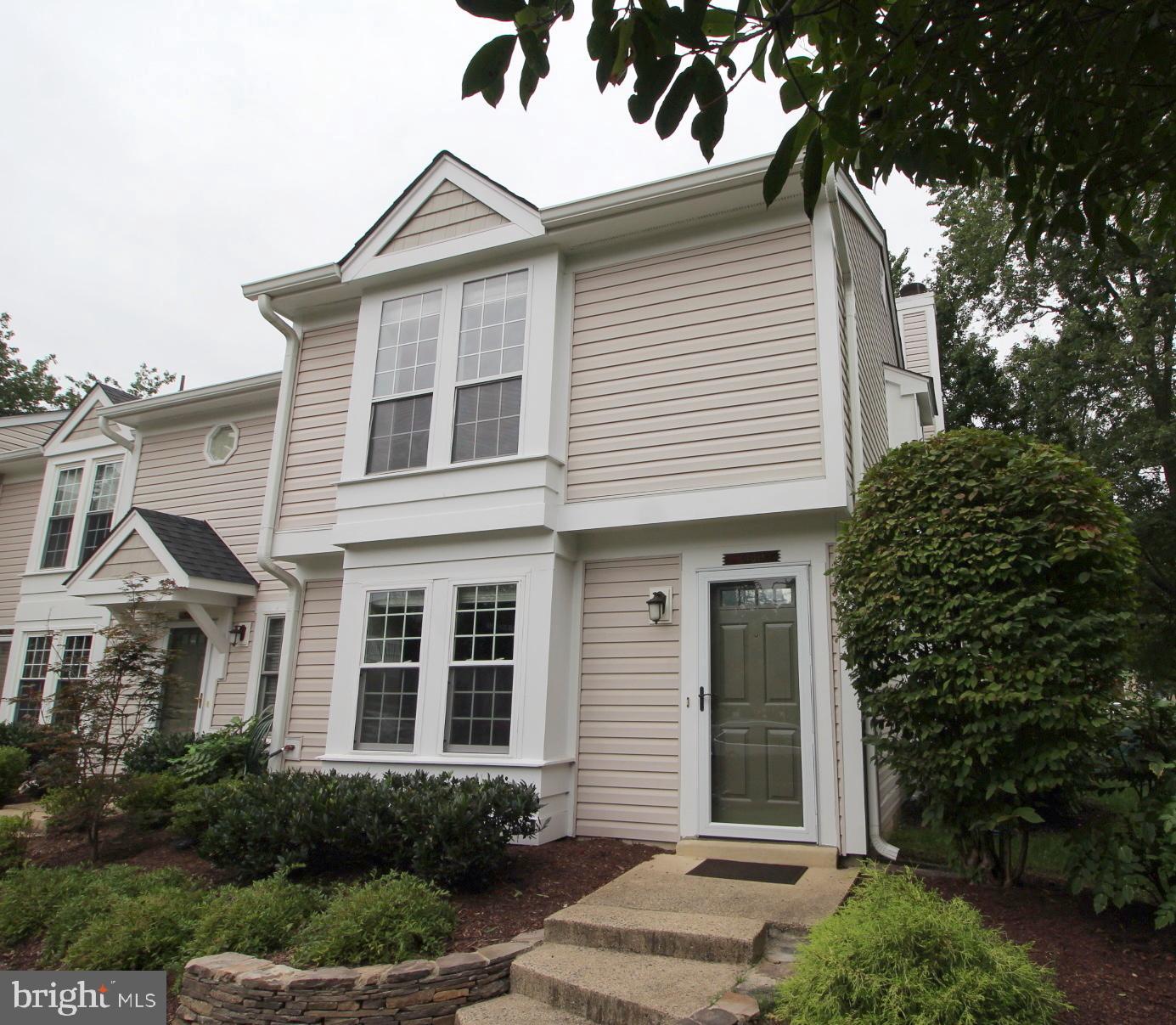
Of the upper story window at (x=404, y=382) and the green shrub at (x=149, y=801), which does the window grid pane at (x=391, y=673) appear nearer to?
the upper story window at (x=404, y=382)

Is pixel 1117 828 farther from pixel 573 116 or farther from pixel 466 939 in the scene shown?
pixel 573 116

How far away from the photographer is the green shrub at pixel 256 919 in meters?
4.54

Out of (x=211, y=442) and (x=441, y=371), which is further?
(x=211, y=442)

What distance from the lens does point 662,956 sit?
408cm

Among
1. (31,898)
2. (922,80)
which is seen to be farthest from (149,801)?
(922,80)

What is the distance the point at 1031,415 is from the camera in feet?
59.4

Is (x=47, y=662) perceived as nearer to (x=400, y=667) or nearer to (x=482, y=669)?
(x=400, y=667)

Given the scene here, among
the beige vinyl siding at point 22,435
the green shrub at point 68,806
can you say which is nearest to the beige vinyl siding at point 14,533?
the beige vinyl siding at point 22,435

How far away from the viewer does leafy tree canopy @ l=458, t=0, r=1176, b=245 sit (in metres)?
2.03

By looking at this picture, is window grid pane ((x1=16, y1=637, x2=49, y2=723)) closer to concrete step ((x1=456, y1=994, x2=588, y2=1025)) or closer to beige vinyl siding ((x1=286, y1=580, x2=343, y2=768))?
beige vinyl siding ((x1=286, y1=580, x2=343, y2=768))

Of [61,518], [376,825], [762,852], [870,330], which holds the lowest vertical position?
[762,852]

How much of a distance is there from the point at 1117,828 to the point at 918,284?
14.0 m

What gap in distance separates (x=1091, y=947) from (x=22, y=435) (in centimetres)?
1710

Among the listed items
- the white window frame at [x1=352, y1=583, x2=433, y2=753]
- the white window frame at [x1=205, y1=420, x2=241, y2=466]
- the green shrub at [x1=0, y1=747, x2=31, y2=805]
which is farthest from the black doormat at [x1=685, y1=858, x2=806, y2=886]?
the green shrub at [x1=0, y1=747, x2=31, y2=805]
